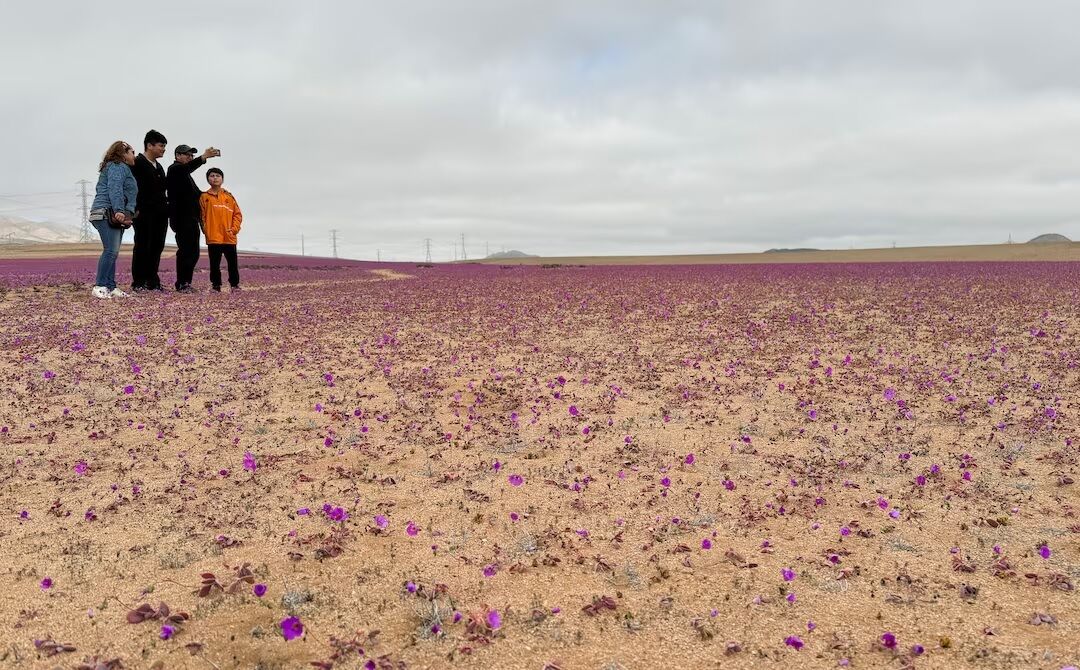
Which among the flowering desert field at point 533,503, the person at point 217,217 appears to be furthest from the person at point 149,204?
the flowering desert field at point 533,503

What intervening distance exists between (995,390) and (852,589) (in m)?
6.40

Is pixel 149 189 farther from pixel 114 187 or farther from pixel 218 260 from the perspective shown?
pixel 218 260

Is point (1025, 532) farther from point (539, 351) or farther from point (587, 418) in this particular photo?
point (539, 351)

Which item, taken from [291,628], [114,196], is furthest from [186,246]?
[291,628]

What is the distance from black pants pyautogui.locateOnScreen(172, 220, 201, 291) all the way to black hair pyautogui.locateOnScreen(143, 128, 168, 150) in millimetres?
2305

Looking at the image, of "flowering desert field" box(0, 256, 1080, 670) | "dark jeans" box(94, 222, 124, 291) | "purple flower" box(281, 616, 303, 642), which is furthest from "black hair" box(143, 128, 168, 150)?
"purple flower" box(281, 616, 303, 642)

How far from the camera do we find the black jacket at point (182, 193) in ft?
57.8

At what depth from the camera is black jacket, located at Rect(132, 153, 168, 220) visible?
16.5 m

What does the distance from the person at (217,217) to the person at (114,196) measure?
2.72 metres

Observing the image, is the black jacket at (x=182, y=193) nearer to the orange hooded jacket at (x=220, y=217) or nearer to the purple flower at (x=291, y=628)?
the orange hooded jacket at (x=220, y=217)

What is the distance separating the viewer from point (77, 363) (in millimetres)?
10133

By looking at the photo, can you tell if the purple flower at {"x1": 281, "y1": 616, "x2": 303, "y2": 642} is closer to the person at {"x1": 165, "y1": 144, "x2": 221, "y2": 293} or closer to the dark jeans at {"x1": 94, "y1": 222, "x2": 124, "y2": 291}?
the dark jeans at {"x1": 94, "y1": 222, "x2": 124, "y2": 291}

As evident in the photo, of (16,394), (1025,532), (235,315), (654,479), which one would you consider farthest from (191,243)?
(1025,532)

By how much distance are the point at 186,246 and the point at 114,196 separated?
3.50m
